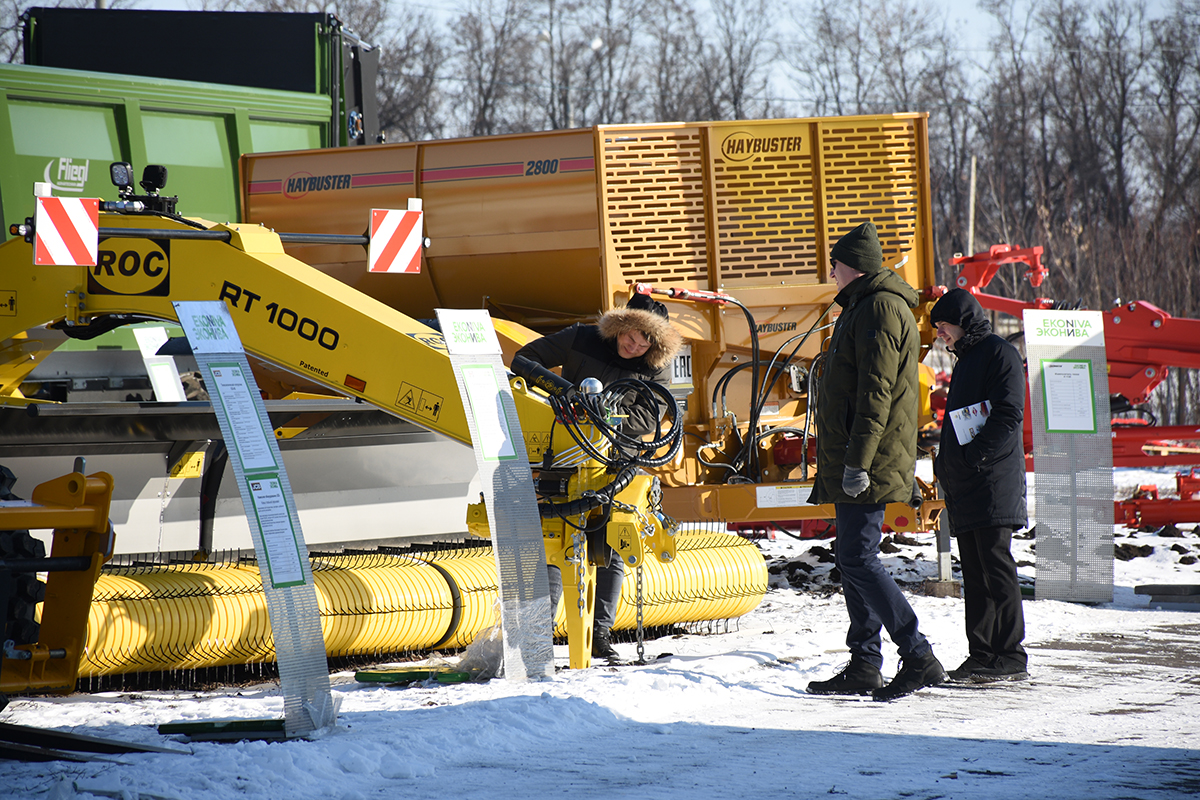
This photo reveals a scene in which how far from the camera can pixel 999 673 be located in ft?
14.9

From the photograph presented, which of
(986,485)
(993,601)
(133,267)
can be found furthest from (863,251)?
(133,267)

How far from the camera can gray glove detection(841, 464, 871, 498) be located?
4199 millimetres

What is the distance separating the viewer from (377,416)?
22.0ft

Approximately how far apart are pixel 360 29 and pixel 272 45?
846 inches

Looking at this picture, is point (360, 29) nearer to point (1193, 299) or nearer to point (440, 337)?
point (1193, 299)

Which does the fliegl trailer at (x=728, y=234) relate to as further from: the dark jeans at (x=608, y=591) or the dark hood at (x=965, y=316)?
the dark hood at (x=965, y=316)

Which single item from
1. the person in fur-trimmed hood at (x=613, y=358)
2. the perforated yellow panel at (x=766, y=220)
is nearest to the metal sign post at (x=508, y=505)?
the person in fur-trimmed hood at (x=613, y=358)

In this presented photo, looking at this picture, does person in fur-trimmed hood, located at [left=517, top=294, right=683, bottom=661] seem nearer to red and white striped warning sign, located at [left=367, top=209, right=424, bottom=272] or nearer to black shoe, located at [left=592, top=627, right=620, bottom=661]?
black shoe, located at [left=592, top=627, right=620, bottom=661]

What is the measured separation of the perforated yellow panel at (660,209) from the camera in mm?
6688

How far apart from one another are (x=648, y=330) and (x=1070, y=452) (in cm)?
302

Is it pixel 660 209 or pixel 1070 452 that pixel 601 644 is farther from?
pixel 1070 452

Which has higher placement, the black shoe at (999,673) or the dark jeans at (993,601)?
the dark jeans at (993,601)

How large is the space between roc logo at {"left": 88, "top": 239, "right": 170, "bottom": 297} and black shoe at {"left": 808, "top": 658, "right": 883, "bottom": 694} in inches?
120

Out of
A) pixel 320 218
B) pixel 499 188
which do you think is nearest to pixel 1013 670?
pixel 499 188
